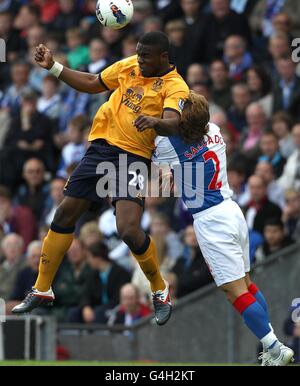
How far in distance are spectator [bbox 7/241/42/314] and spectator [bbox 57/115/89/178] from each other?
1990 millimetres

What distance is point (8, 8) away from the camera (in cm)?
2356

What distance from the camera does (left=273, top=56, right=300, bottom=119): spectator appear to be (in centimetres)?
1672

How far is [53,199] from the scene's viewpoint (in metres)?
18.4

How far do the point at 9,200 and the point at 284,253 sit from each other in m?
5.27

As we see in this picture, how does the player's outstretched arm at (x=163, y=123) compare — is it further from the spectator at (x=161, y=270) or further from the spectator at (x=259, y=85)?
the spectator at (x=259, y=85)

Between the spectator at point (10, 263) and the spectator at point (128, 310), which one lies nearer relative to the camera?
the spectator at point (128, 310)

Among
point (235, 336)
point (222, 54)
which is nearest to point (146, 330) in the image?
point (235, 336)

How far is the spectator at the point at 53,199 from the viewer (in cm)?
1791

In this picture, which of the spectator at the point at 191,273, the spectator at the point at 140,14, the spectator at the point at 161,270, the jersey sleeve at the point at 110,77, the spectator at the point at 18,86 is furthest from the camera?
the spectator at the point at 18,86

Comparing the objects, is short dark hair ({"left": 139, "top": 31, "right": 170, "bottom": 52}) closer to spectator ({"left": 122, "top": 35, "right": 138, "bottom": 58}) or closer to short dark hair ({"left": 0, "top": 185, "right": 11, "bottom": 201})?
spectator ({"left": 122, "top": 35, "right": 138, "bottom": 58})

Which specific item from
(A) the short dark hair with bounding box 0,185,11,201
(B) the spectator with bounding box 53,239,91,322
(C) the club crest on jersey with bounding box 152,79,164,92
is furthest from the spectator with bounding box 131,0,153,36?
(C) the club crest on jersey with bounding box 152,79,164,92

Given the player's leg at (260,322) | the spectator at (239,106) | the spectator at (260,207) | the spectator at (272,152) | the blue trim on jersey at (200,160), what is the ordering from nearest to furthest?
the player's leg at (260,322)
the blue trim on jersey at (200,160)
the spectator at (260,207)
the spectator at (272,152)
the spectator at (239,106)

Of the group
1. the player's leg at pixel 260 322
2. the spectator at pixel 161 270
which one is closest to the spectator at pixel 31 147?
the spectator at pixel 161 270
